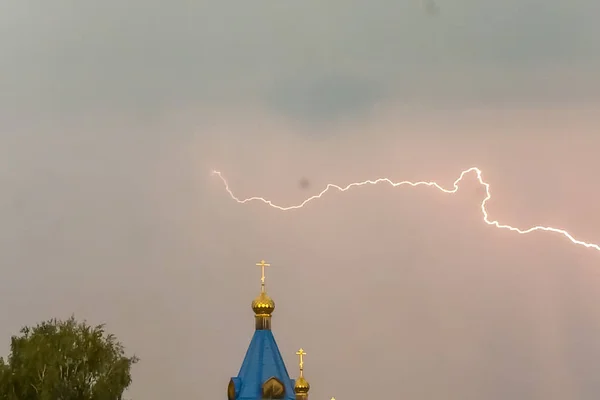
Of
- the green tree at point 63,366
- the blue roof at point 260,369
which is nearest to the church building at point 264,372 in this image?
the blue roof at point 260,369

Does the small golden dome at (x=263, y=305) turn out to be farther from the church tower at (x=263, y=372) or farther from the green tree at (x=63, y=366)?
the green tree at (x=63, y=366)

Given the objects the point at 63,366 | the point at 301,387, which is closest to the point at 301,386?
the point at 301,387

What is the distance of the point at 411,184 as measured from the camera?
20.6 m

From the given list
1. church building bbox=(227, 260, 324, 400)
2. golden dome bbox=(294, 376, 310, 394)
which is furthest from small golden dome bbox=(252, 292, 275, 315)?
golden dome bbox=(294, 376, 310, 394)

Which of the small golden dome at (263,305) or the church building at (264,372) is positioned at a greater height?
the small golden dome at (263,305)

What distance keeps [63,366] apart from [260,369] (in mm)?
4482

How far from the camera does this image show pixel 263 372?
19.2 m

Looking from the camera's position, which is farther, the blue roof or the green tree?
the blue roof

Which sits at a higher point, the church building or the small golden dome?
the small golden dome

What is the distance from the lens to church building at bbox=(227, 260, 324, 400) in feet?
62.0

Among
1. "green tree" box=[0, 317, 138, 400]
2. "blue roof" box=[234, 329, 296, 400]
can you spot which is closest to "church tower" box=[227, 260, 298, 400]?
"blue roof" box=[234, 329, 296, 400]

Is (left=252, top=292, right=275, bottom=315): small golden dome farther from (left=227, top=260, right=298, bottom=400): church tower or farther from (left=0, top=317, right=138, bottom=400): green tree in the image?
(left=0, top=317, right=138, bottom=400): green tree

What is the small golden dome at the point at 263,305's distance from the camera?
A: 20.1 metres

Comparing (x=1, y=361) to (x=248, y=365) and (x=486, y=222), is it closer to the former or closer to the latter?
(x=248, y=365)
